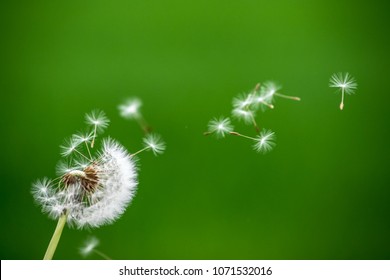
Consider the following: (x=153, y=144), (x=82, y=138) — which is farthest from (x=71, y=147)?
(x=153, y=144)

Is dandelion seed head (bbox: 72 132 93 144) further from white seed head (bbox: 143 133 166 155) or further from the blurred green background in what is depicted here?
the blurred green background

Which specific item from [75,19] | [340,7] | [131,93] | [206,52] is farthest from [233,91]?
[75,19]

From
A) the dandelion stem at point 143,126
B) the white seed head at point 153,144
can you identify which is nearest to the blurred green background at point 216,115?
the dandelion stem at point 143,126

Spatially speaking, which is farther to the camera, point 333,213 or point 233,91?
point 233,91

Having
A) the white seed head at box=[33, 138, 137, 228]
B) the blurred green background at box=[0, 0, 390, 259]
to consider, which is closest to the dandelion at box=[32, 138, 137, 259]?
the white seed head at box=[33, 138, 137, 228]

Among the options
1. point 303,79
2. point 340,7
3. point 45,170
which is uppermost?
point 340,7

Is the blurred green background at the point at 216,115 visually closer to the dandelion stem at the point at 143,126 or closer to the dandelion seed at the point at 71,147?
the dandelion stem at the point at 143,126

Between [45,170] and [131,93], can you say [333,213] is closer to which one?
[131,93]
